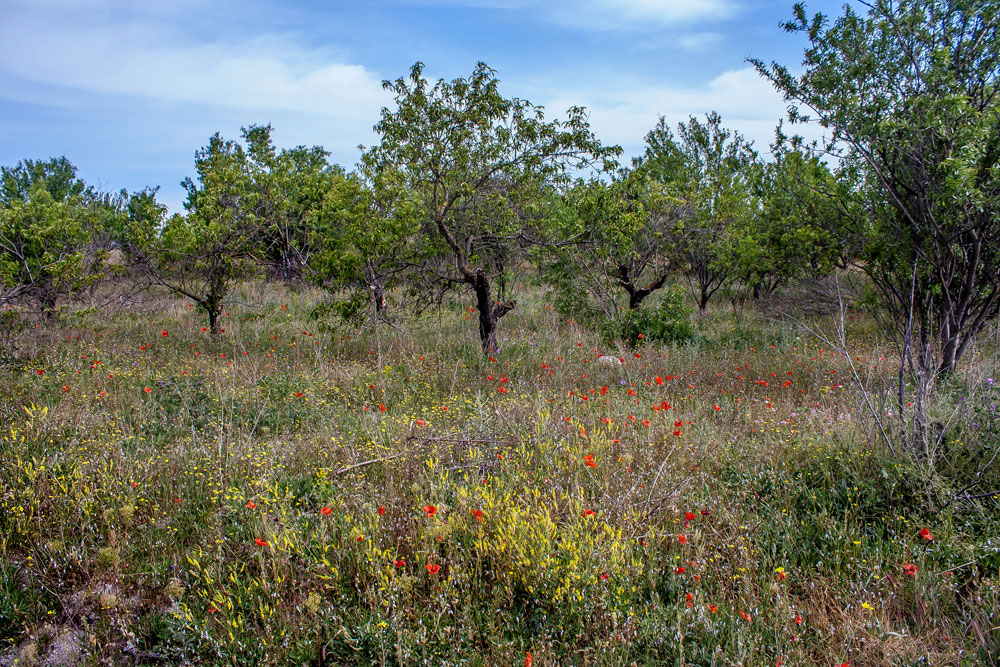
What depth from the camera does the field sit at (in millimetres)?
2373

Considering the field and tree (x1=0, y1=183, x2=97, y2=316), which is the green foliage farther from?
tree (x1=0, y1=183, x2=97, y2=316)

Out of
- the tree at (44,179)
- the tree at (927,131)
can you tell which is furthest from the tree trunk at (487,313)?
the tree at (44,179)

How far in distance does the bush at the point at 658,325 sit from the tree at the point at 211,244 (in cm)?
563

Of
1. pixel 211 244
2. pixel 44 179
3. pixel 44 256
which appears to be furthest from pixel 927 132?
pixel 44 179

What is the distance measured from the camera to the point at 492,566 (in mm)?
2715

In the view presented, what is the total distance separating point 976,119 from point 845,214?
156 cm

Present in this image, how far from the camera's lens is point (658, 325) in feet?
28.1

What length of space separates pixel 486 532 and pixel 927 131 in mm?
4794

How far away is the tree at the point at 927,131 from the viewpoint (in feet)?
14.9

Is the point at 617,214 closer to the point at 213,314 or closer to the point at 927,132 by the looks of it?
the point at 927,132

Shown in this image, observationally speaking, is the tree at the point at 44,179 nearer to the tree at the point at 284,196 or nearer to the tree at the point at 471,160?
the tree at the point at 284,196

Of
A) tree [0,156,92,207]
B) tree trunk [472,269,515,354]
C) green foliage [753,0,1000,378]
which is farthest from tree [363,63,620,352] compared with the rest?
tree [0,156,92,207]

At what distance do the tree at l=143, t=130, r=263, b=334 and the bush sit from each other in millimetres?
5626

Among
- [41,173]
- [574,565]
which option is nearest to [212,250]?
[574,565]
